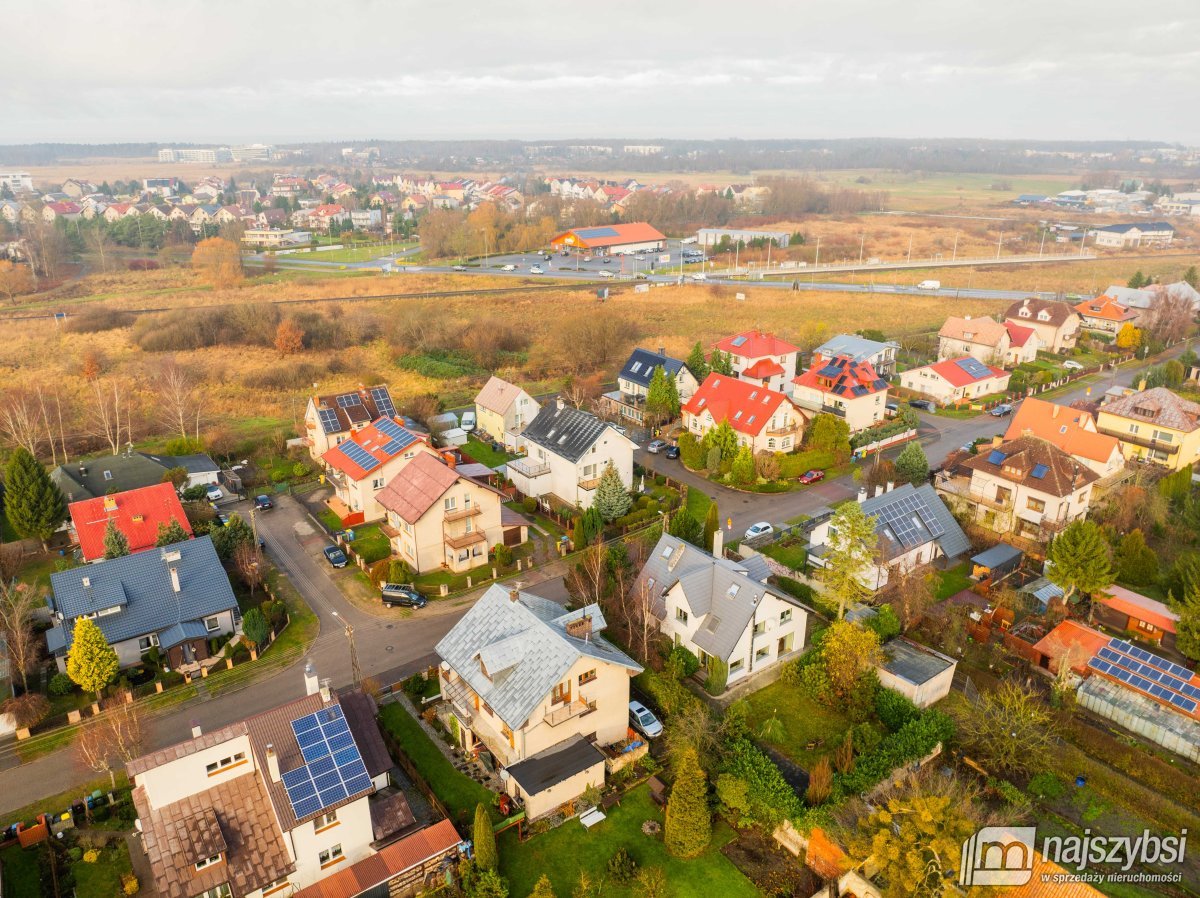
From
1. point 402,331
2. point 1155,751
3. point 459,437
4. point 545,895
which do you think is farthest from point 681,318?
point 545,895

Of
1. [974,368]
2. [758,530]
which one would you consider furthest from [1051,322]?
[758,530]

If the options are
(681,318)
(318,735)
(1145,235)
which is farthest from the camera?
(1145,235)

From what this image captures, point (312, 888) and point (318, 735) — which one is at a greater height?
point (318, 735)

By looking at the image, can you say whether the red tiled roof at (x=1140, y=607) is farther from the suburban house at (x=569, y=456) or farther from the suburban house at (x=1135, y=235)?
the suburban house at (x=1135, y=235)

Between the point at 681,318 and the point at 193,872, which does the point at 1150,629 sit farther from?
the point at 681,318

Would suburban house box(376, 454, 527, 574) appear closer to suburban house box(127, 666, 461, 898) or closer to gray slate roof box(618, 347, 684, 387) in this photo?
suburban house box(127, 666, 461, 898)

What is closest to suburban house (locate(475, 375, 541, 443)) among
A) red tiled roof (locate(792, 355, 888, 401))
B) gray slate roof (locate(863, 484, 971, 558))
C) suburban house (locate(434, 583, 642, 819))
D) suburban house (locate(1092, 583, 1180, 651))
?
red tiled roof (locate(792, 355, 888, 401))

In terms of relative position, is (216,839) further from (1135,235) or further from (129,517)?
(1135,235)
